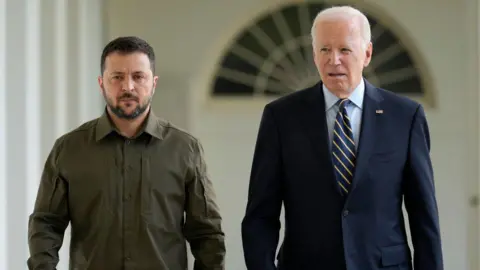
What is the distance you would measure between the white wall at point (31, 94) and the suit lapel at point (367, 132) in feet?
3.93

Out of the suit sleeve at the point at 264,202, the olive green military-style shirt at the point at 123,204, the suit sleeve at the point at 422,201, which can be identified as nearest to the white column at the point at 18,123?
the olive green military-style shirt at the point at 123,204

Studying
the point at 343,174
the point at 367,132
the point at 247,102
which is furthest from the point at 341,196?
the point at 247,102

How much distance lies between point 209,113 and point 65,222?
Result: 2.25m

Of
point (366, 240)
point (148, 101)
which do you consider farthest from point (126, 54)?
point (366, 240)

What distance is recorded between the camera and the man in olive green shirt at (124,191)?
1.79 metres

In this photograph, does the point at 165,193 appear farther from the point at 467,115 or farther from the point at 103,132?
the point at 467,115

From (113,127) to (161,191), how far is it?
7.6 inches

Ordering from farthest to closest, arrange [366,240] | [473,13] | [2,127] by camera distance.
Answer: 1. [473,13]
2. [2,127]
3. [366,240]

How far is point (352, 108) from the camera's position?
1.80 metres

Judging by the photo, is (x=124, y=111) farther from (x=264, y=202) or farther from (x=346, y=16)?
(x=346, y=16)

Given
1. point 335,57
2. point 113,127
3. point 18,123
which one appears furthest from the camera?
point 18,123

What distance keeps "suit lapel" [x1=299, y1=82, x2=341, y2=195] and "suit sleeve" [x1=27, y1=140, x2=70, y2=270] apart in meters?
0.59

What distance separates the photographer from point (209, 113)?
4.05 meters

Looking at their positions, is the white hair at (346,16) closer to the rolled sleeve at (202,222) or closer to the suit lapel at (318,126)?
the suit lapel at (318,126)
